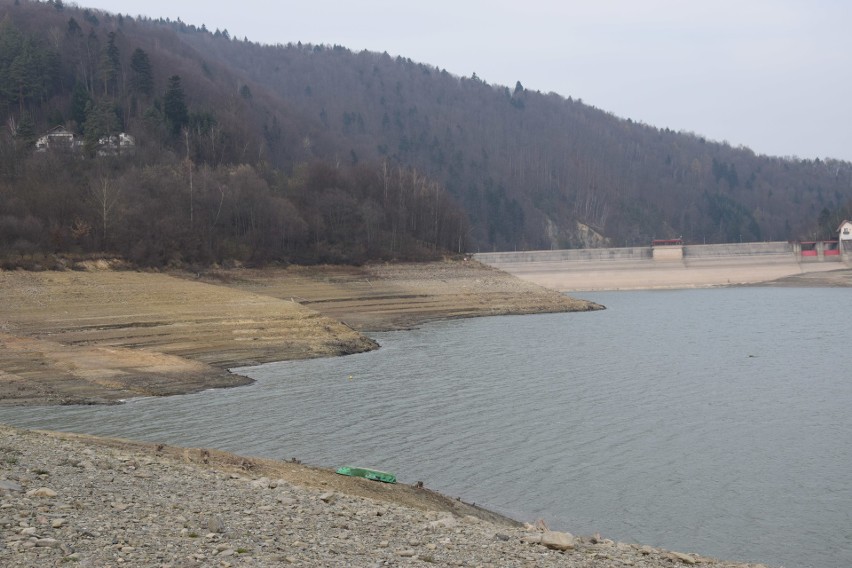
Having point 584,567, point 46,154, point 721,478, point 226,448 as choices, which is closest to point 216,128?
point 46,154

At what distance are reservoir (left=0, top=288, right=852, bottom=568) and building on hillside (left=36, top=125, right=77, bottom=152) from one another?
4022 cm

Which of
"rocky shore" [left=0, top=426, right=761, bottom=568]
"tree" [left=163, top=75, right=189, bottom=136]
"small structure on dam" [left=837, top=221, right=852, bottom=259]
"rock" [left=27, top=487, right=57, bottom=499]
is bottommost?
"rocky shore" [left=0, top=426, right=761, bottom=568]

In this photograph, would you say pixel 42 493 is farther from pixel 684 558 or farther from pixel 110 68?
pixel 110 68

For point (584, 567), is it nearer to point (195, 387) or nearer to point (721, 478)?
point (721, 478)

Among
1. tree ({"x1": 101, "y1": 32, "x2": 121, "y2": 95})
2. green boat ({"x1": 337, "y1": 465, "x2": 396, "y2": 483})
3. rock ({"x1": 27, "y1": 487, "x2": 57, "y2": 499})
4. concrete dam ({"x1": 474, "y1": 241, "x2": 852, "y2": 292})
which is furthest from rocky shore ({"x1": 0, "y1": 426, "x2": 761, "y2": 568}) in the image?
tree ({"x1": 101, "y1": 32, "x2": 121, "y2": 95})

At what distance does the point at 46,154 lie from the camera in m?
65.9

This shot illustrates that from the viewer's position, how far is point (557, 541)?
11305mm

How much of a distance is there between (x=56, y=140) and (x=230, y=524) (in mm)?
67272

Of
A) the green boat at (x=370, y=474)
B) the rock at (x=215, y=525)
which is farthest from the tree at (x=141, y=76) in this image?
the rock at (x=215, y=525)

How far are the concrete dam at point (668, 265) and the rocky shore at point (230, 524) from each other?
81961mm

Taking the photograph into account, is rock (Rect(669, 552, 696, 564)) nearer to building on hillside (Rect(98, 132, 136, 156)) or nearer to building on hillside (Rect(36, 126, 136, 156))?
building on hillside (Rect(36, 126, 136, 156))

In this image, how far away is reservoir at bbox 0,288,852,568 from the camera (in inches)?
627

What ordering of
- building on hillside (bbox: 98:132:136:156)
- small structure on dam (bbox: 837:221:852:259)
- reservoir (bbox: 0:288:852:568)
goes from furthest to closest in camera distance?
small structure on dam (bbox: 837:221:852:259)
building on hillside (bbox: 98:132:136:156)
reservoir (bbox: 0:288:852:568)

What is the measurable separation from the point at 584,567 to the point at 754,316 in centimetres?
5345
